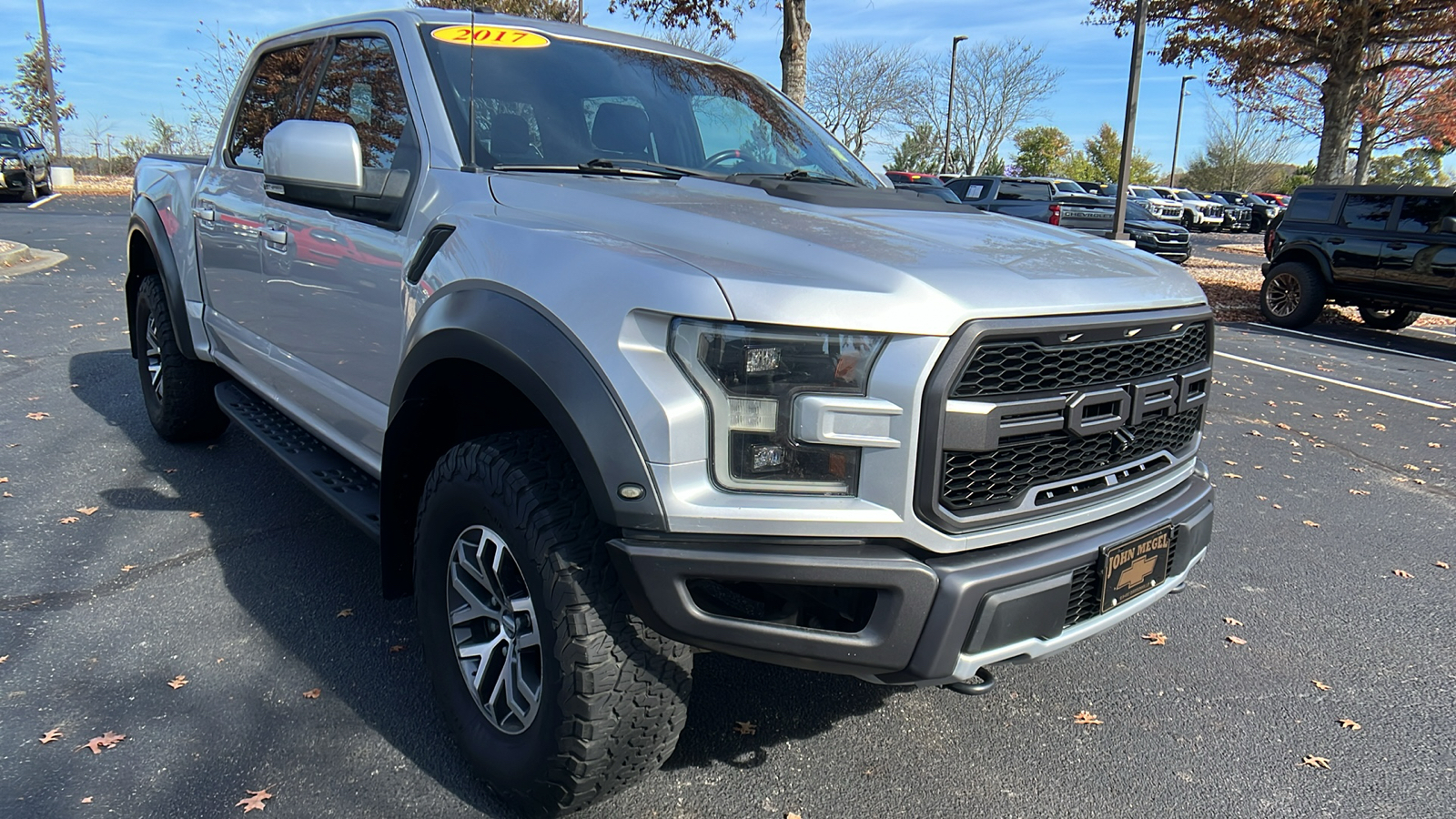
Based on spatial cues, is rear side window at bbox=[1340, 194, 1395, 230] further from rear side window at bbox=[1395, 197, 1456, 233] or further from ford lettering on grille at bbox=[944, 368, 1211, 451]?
ford lettering on grille at bbox=[944, 368, 1211, 451]

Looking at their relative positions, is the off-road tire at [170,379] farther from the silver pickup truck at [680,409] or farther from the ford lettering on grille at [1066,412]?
the ford lettering on grille at [1066,412]

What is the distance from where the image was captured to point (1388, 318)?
509 inches

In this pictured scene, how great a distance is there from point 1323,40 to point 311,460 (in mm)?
19854

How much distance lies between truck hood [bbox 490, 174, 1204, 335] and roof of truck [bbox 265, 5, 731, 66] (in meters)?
0.77

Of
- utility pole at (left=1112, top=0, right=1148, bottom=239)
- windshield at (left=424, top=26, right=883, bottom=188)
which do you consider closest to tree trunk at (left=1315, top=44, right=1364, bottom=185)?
utility pole at (left=1112, top=0, right=1148, bottom=239)

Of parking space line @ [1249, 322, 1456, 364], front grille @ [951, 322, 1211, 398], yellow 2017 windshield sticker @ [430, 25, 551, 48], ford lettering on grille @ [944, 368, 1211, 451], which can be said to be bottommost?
parking space line @ [1249, 322, 1456, 364]

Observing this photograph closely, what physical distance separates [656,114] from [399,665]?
78.1 inches

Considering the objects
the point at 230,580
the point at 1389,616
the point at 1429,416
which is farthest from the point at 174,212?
the point at 1429,416

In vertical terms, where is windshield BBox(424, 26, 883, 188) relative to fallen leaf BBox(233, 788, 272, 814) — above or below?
above

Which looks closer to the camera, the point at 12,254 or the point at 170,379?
the point at 170,379

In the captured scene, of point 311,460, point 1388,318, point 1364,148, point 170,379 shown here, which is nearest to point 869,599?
point 311,460

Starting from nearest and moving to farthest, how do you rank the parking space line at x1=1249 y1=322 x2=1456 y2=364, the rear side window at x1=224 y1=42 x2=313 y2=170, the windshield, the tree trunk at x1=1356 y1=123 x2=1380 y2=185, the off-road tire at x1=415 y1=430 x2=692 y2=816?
1. the off-road tire at x1=415 y1=430 x2=692 y2=816
2. the windshield
3. the rear side window at x1=224 y1=42 x2=313 y2=170
4. the parking space line at x1=1249 y1=322 x2=1456 y2=364
5. the tree trunk at x1=1356 y1=123 x2=1380 y2=185

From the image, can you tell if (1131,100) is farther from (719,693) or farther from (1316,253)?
(719,693)

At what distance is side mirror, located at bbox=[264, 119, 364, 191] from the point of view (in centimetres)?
259
